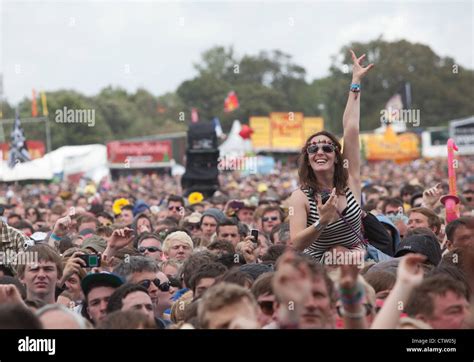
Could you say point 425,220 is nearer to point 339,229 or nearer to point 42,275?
point 339,229

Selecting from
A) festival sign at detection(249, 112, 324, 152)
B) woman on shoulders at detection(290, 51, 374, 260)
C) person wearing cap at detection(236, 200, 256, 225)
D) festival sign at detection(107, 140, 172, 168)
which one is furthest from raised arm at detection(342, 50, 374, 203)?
festival sign at detection(249, 112, 324, 152)

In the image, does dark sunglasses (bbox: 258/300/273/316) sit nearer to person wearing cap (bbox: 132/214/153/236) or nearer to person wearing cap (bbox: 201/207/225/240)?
person wearing cap (bbox: 201/207/225/240)

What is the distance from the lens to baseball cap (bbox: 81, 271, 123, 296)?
647 cm

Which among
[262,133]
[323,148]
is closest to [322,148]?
[323,148]

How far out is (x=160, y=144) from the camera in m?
55.8

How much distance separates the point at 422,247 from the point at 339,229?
1041mm

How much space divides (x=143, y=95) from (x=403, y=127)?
211ft

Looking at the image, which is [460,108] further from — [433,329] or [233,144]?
[433,329]

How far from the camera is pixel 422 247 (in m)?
7.64

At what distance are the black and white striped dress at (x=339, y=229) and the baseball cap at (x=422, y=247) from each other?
0.74 metres

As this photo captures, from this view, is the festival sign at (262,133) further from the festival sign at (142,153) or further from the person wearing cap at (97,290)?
the person wearing cap at (97,290)

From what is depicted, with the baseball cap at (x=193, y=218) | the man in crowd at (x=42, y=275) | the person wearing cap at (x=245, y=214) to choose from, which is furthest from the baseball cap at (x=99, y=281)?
the person wearing cap at (x=245, y=214)

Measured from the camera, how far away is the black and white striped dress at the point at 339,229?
22.5ft
